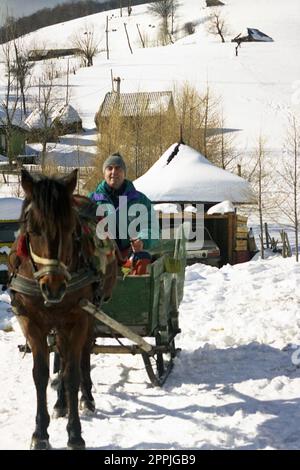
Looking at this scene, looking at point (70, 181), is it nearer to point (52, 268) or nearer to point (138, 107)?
point (52, 268)

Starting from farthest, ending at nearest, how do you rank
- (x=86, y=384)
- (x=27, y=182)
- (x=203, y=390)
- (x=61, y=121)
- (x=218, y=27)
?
(x=218, y=27), (x=61, y=121), (x=203, y=390), (x=86, y=384), (x=27, y=182)

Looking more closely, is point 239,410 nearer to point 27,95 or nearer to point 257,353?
point 257,353

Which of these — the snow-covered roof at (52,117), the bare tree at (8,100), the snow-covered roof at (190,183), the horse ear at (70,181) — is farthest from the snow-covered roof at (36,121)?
the horse ear at (70,181)

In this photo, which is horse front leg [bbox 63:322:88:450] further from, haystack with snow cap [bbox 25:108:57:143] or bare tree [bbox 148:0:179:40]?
bare tree [bbox 148:0:179:40]

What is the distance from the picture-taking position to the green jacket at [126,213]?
6473 millimetres

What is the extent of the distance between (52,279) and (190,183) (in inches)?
702

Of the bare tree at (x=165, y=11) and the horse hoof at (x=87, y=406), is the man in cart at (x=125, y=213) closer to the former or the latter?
the horse hoof at (x=87, y=406)

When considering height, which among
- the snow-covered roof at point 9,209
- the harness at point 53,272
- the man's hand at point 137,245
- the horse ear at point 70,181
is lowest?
the snow-covered roof at point 9,209

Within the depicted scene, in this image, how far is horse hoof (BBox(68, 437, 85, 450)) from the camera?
4.66 m

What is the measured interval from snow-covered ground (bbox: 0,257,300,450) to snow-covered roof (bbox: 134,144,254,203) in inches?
456

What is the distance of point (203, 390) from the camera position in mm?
6215

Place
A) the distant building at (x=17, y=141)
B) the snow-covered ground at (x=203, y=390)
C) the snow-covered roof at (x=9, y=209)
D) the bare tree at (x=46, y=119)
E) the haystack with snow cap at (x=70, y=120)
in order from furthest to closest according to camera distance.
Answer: the haystack with snow cap at (x=70, y=120)
the distant building at (x=17, y=141)
the bare tree at (x=46, y=119)
the snow-covered roof at (x=9, y=209)
the snow-covered ground at (x=203, y=390)

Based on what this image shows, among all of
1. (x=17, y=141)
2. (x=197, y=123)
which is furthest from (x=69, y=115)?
(x=197, y=123)

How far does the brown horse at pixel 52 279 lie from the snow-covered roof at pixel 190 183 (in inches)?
630
